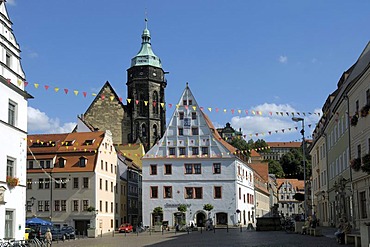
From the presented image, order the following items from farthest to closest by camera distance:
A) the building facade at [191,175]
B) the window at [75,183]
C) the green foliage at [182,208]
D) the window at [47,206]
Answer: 1. the building facade at [191,175]
2. the green foliage at [182,208]
3. the window at [47,206]
4. the window at [75,183]

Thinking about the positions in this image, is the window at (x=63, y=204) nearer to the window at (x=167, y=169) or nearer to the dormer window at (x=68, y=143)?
the dormer window at (x=68, y=143)

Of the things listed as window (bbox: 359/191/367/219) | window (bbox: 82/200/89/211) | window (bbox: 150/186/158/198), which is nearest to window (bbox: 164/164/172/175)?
window (bbox: 150/186/158/198)

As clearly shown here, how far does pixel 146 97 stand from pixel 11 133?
7234 centimetres

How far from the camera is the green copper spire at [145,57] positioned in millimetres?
111062

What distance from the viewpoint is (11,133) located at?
118 ft

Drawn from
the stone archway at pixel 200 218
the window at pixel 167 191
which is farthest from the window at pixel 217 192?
the window at pixel 167 191

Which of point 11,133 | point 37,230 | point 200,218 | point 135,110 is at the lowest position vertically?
point 37,230

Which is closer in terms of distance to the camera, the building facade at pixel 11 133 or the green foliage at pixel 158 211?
the building facade at pixel 11 133

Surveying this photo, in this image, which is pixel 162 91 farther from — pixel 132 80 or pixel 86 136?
pixel 86 136

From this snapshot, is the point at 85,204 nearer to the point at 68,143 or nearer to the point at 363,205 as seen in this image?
the point at 68,143

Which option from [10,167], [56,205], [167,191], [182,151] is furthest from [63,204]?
[10,167]

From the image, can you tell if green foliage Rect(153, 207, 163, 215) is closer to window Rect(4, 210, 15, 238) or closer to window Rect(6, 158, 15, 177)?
window Rect(4, 210, 15, 238)

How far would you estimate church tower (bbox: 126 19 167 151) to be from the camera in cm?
10656

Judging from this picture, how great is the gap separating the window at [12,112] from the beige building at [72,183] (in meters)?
31.0
